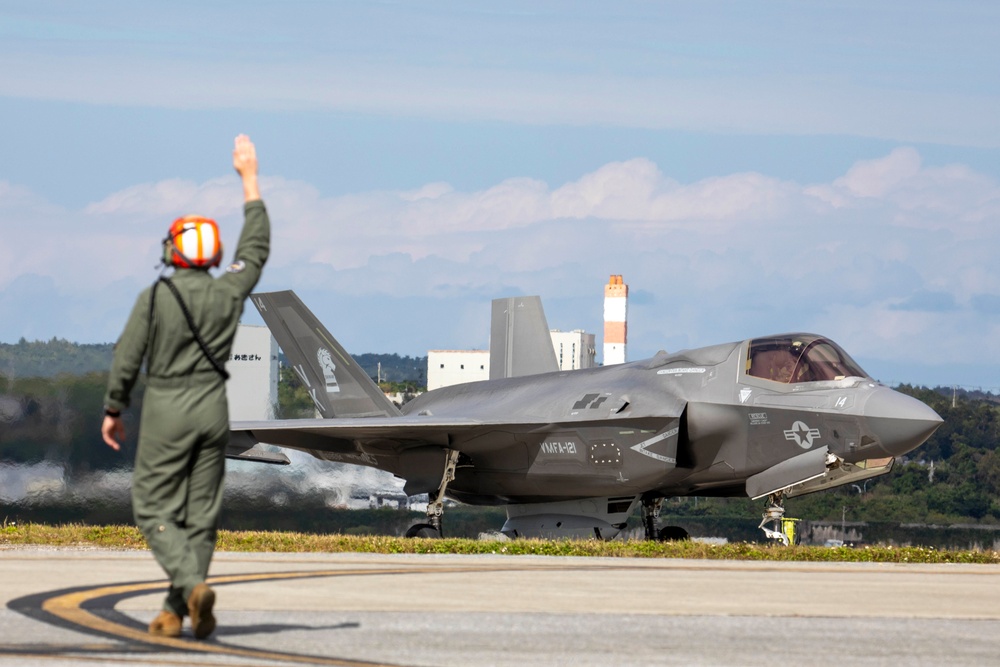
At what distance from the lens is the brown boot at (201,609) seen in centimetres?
670

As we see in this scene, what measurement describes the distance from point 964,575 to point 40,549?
28.1 ft

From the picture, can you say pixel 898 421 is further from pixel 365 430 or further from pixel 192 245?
pixel 192 245

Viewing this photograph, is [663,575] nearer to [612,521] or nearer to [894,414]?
[894,414]

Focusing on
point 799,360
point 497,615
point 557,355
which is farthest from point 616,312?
point 497,615

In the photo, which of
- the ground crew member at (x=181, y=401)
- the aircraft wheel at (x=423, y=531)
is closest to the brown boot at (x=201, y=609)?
the ground crew member at (x=181, y=401)

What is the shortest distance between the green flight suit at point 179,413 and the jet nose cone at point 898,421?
12.8 meters

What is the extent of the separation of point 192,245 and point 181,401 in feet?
2.69

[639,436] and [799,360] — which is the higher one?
[799,360]

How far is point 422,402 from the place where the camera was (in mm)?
25656

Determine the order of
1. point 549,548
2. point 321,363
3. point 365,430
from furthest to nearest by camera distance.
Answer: point 321,363 → point 365,430 → point 549,548

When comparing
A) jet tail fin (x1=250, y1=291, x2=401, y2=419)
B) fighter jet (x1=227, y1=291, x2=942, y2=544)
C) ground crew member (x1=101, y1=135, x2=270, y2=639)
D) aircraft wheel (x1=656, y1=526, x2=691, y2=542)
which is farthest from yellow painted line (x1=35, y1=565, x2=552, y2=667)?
jet tail fin (x1=250, y1=291, x2=401, y2=419)

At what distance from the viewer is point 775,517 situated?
1905 cm

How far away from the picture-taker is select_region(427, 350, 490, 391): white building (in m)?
79.9

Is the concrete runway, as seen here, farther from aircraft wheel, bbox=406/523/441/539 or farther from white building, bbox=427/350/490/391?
white building, bbox=427/350/490/391
